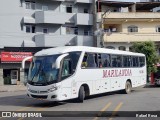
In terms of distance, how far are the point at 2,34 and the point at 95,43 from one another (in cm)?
1164

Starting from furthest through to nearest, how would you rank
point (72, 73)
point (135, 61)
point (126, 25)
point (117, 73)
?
point (126, 25) → point (135, 61) → point (117, 73) → point (72, 73)

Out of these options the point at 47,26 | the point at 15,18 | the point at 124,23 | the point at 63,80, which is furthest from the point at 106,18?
the point at 63,80

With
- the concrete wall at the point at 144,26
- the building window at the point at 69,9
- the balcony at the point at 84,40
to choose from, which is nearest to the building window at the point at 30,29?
the building window at the point at 69,9

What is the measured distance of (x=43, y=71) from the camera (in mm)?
17828

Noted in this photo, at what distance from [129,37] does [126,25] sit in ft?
8.20

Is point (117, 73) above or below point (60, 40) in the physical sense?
below

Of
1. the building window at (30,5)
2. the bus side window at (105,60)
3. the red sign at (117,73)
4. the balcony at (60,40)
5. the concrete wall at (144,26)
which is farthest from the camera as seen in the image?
the concrete wall at (144,26)

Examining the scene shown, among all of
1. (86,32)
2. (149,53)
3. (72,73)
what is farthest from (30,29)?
(72,73)

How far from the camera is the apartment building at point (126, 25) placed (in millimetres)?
46906

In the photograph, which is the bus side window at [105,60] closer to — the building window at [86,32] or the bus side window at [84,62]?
the bus side window at [84,62]

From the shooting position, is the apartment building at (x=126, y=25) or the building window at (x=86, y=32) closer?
the apartment building at (x=126, y=25)

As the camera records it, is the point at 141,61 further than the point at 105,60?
Yes

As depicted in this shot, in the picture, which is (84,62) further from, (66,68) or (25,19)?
(25,19)

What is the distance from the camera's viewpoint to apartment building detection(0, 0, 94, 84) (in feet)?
136
